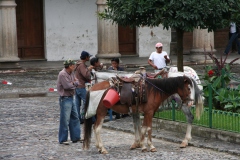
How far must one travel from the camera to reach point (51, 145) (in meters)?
14.1

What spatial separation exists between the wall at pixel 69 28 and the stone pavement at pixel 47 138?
8209 millimetres

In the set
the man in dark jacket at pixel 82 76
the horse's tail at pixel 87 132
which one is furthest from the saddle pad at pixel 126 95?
the man in dark jacket at pixel 82 76

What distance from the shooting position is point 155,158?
12.7 m

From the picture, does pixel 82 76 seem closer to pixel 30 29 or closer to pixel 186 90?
pixel 186 90

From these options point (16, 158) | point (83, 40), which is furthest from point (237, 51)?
point (16, 158)

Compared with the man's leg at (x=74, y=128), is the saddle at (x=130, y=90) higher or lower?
higher

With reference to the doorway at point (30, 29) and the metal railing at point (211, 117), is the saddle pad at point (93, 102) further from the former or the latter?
the doorway at point (30, 29)

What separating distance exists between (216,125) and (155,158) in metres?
1.95

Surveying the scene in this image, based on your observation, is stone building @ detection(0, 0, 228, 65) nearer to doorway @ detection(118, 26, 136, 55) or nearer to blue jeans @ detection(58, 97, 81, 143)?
doorway @ detection(118, 26, 136, 55)

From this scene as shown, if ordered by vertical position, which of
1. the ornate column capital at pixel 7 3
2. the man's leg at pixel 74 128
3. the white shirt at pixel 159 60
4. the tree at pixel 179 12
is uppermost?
the ornate column capital at pixel 7 3

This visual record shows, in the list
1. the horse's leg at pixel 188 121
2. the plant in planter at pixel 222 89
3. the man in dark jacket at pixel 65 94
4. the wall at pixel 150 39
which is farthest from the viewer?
the wall at pixel 150 39

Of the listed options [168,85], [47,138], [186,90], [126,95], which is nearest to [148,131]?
[126,95]

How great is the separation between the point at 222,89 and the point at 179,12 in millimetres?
1931

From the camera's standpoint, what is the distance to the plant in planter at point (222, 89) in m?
14.6
